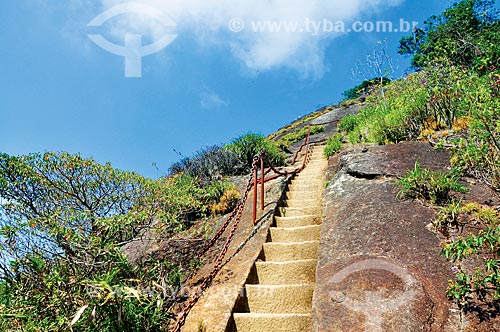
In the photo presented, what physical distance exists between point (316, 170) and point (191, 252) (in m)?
4.91

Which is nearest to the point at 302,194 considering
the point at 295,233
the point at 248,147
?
the point at 295,233

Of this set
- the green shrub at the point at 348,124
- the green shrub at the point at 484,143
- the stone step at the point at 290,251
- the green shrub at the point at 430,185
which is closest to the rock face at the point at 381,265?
the green shrub at the point at 430,185

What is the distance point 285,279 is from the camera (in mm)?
4094

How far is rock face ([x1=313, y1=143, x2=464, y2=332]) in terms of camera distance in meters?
2.64

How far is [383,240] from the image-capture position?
11.8 ft

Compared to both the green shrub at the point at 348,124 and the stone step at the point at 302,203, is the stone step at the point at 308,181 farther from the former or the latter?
the green shrub at the point at 348,124

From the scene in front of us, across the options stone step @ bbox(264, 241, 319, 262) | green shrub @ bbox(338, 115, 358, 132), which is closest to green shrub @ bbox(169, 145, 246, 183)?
stone step @ bbox(264, 241, 319, 262)

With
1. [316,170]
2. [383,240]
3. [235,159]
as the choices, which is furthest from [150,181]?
[316,170]

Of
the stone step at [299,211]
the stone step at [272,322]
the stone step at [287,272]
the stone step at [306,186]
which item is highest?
the stone step at [306,186]

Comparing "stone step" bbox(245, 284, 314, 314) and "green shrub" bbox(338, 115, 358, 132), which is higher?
"green shrub" bbox(338, 115, 358, 132)

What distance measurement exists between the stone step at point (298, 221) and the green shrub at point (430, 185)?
4.59 ft

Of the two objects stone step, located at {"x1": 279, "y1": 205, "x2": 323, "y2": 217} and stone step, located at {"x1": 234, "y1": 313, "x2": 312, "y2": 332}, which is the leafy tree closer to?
stone step, located at {"x1": 234, "y1": 313, "x2": 312, "y2": 332}

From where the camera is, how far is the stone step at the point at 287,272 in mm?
4047

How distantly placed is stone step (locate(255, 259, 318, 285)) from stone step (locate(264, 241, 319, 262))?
329mm
